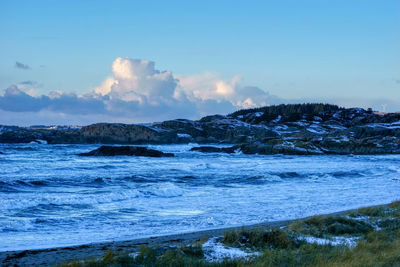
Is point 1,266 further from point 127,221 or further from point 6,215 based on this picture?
point 6,215

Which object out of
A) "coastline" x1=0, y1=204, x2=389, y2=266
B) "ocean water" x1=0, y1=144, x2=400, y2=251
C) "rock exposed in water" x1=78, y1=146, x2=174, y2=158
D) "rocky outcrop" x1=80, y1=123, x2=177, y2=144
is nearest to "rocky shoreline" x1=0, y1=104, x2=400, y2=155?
"rocky outcrop" x1=80, y1=123, x2=177, y2=144

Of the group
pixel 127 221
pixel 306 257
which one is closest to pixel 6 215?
pixel 127 221

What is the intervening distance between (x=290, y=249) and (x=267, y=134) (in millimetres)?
109159

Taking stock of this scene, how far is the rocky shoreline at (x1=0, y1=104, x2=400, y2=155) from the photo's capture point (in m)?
65.6

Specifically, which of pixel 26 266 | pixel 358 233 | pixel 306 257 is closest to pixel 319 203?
pixel 358 233

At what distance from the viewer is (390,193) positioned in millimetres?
21750

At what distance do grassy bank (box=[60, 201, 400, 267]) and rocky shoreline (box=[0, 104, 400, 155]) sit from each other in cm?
5249

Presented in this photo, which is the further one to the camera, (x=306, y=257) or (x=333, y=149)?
(x=333, y=149)

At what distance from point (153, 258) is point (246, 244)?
2.40 meters

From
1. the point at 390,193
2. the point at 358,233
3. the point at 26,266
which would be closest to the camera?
the point at 26,266

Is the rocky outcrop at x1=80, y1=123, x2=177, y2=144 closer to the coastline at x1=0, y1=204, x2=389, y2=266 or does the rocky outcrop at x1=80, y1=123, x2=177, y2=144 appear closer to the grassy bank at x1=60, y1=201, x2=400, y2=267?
the coastline at x1=0, y1=204, x2=389, y2=266

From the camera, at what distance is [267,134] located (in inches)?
4567

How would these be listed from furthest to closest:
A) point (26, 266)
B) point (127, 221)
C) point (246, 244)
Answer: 1. point (127, 221)
2. point (246, 244)
3. point (26, 266)

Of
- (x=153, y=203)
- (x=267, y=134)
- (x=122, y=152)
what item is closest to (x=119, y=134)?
(x=267, y=134)
